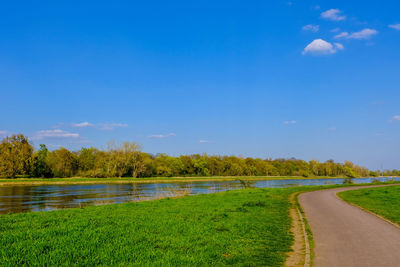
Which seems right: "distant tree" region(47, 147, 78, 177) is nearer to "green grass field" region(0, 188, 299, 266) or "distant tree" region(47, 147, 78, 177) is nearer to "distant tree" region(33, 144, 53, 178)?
"distant tree" region(33, 144, 53, 178)

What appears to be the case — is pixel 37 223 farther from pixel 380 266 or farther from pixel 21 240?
pixel 380 266

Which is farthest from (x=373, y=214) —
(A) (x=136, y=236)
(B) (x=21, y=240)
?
(B) (x=21, y=240)

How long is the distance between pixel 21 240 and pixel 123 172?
76.1 metres

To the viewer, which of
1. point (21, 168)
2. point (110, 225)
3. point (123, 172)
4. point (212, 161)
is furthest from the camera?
point (212, 161)

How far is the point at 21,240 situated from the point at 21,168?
2705 inches

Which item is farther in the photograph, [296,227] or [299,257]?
[296,227]

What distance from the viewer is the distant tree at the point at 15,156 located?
63.0 metres

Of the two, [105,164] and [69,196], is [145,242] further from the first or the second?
[105,164]

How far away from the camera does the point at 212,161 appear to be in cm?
11894

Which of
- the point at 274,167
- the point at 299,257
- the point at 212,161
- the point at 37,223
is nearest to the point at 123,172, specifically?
the point at 212,161

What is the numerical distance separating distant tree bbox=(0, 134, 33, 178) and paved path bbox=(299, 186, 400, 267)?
233 feet

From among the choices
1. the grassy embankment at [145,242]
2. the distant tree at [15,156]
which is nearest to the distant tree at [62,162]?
the distant tree at [15,156]

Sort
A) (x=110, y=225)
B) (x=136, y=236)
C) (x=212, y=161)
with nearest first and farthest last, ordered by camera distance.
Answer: (x=136, y=236), (x=110, y=225), (x=212, y=161)

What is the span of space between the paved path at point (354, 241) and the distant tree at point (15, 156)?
7090 centimetres
